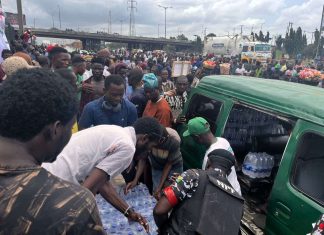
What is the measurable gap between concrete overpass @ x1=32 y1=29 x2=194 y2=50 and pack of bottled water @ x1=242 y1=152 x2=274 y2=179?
247 feet

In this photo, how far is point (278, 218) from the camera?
260cm

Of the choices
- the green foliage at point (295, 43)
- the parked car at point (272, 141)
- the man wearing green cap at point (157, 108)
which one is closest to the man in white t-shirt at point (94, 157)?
the parked car at point (272, 141)

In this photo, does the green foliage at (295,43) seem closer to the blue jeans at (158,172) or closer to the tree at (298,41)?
the tree at (298,41)

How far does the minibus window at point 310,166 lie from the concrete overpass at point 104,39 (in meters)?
76.2

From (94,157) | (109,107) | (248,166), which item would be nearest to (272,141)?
(248,166)

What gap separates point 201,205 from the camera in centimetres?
197

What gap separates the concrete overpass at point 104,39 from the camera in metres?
76.1

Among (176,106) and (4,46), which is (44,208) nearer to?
(176,106)

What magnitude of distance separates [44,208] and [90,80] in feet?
13.7

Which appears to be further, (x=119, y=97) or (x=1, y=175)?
(x=119, y=97)

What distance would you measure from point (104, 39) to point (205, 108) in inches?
3110

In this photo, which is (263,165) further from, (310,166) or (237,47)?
(237,47)

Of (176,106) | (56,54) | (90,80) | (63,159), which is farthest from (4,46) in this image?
(63,159)

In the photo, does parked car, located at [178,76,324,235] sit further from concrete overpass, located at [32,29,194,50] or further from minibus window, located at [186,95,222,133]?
concrete overpass, located at [32,29,194,50]
